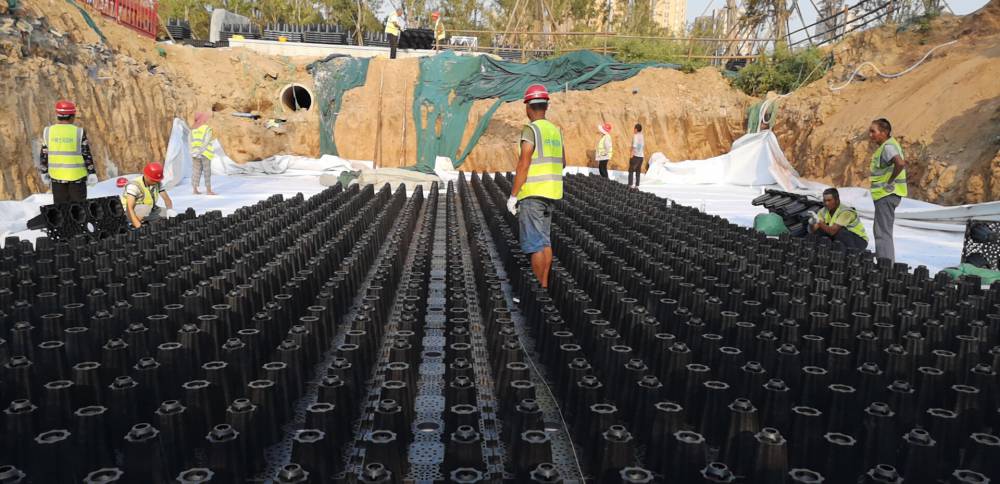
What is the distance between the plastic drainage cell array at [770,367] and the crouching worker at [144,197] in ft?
13.2

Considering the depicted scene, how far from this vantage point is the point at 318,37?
24172 mm

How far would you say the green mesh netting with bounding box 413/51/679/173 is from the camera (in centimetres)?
2114

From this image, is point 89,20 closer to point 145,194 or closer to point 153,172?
point 145,194

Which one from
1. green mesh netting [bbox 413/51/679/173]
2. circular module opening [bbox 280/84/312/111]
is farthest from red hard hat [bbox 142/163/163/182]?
circular module opening [bbox 280/84/312/111]

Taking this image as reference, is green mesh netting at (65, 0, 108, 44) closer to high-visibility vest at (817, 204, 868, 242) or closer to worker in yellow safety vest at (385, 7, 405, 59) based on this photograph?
worker in yellow safety vest at (385, 7, 405, 59)

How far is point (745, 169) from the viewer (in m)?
16.8

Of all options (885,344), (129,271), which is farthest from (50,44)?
(885,344)

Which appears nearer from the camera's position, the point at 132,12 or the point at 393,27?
the point at 132,12

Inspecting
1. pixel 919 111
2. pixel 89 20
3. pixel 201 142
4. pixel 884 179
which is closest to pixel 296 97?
pixel 89 20

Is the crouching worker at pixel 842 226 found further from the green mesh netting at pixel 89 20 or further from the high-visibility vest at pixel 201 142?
the green mesh netting at pixel 89 20

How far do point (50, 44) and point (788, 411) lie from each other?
14.2 meters

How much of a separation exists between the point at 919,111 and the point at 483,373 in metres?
14.2

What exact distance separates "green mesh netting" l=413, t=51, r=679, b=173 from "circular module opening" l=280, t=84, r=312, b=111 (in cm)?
371

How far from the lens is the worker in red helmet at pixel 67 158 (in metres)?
6.72
